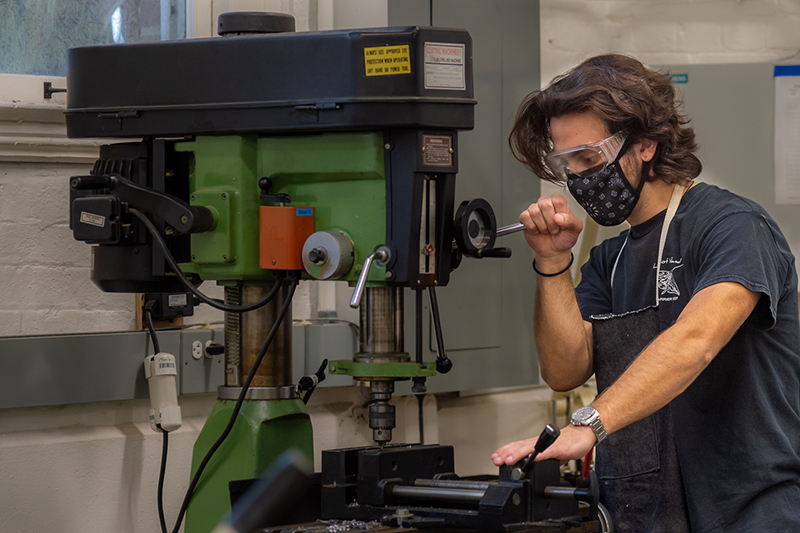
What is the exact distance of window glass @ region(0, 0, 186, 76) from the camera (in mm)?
1678

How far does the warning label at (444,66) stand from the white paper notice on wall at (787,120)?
1511 mm

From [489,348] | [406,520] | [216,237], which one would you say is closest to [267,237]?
[216,237]

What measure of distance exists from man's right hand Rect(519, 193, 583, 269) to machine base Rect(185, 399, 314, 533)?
0.49 m

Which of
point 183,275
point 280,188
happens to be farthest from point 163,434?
point 280,188

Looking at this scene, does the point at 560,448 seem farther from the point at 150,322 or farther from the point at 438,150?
the point at 150,322

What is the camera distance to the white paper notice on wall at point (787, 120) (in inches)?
95.4

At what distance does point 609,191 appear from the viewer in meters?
1.54

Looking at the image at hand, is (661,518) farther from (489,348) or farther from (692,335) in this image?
(489,348)

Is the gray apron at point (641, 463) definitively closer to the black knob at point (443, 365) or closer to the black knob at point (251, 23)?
the black knob at point (443, 365)

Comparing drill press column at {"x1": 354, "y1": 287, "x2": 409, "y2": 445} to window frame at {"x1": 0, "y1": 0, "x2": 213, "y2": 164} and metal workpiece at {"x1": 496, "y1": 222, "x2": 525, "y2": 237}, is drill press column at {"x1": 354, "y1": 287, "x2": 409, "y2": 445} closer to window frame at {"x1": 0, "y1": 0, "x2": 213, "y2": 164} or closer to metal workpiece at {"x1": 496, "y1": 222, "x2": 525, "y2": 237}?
metal workpiece at {"x1": 496, "y1": 222, "x2": 525, "y2": 237}

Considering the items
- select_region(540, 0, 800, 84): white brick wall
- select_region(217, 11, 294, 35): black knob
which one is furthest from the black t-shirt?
select_region(540, 0, 800, 84): white brick wall

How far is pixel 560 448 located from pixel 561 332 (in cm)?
49

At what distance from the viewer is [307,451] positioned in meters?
1.36

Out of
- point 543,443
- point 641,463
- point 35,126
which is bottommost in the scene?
point 641,463
